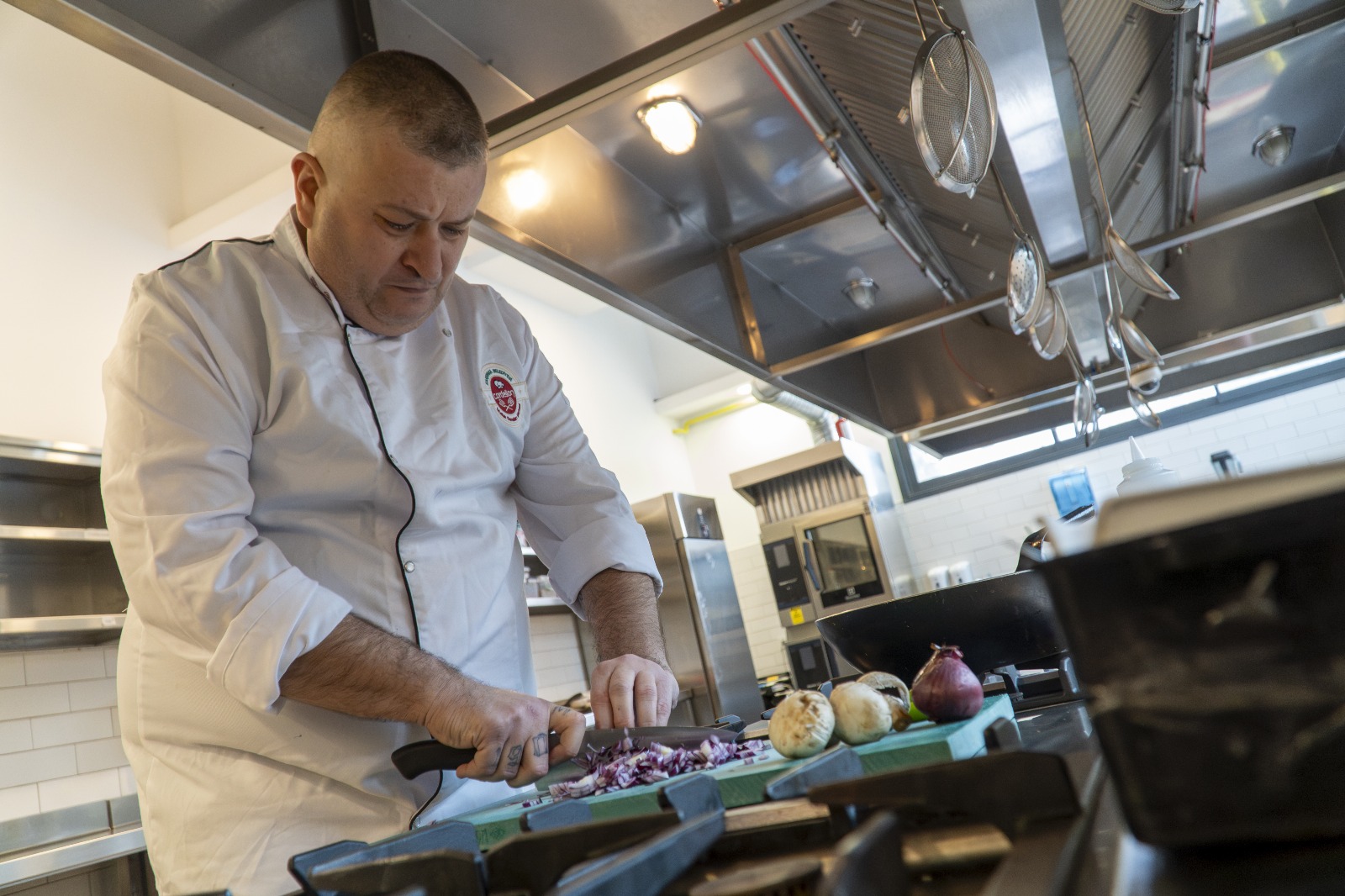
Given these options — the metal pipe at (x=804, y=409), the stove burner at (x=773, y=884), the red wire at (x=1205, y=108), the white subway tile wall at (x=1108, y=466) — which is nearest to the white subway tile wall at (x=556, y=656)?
the metal pipe at (x=804, y=409)

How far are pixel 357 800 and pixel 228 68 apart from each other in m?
0.82

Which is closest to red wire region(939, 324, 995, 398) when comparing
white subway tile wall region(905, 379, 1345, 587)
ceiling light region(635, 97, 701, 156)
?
white subway tile wall region(905, 379, 1345, 587)

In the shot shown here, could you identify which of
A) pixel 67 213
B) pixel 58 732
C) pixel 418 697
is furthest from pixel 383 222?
pixel 67 213

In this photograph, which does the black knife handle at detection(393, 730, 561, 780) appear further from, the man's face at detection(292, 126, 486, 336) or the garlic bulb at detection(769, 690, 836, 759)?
the man's face at detection(292, 126, 486, 336)

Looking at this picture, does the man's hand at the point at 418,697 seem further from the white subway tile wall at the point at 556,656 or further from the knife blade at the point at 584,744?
the white subway tile wall at the point at 556,656

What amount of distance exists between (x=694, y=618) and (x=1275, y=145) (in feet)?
11.9

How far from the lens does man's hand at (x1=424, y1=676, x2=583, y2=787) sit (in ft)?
3.26

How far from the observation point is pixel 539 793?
110 centimetres

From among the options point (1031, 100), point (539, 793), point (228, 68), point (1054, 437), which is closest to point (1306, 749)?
point (539, 793)

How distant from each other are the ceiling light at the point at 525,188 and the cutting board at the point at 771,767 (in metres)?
0.94

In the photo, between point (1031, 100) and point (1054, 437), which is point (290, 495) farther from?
point (1054, 437)

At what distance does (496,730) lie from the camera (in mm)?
993

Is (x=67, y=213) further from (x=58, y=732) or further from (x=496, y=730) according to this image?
(x=496, y=730)

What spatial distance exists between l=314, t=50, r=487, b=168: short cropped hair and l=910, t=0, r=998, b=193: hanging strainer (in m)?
0.64
